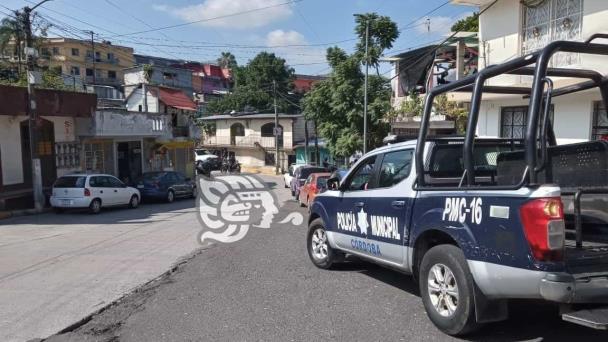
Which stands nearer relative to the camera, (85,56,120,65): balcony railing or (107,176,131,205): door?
(107,176,131,205): door

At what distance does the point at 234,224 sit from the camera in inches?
607

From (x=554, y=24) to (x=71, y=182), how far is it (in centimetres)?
1669

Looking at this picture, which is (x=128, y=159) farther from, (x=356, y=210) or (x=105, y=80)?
(x=105, y=80)

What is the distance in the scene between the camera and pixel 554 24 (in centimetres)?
1316

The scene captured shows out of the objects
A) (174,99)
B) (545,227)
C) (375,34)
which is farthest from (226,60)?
(545,227)

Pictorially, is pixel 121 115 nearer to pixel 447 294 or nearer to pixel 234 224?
pixel 234 224

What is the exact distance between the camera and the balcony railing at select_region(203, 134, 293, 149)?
57.8 m

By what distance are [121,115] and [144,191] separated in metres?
5.89

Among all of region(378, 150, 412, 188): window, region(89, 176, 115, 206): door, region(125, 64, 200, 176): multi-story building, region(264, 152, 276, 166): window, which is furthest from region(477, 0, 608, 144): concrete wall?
region(264, 152, 276, 166): window

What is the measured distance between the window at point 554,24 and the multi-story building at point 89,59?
206ft

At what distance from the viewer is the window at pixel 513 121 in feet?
48.3

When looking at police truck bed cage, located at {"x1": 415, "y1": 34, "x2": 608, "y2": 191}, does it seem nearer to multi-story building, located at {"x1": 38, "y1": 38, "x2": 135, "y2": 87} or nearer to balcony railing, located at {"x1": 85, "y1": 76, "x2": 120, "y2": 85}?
multi-story building, located at {"x1": 38, "y1": 38, "x2": 135, "y2": 87}

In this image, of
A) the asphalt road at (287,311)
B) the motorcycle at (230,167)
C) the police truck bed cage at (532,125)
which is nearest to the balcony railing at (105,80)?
the motorcycle at (230,167)

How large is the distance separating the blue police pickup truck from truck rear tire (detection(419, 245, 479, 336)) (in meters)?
0.01
